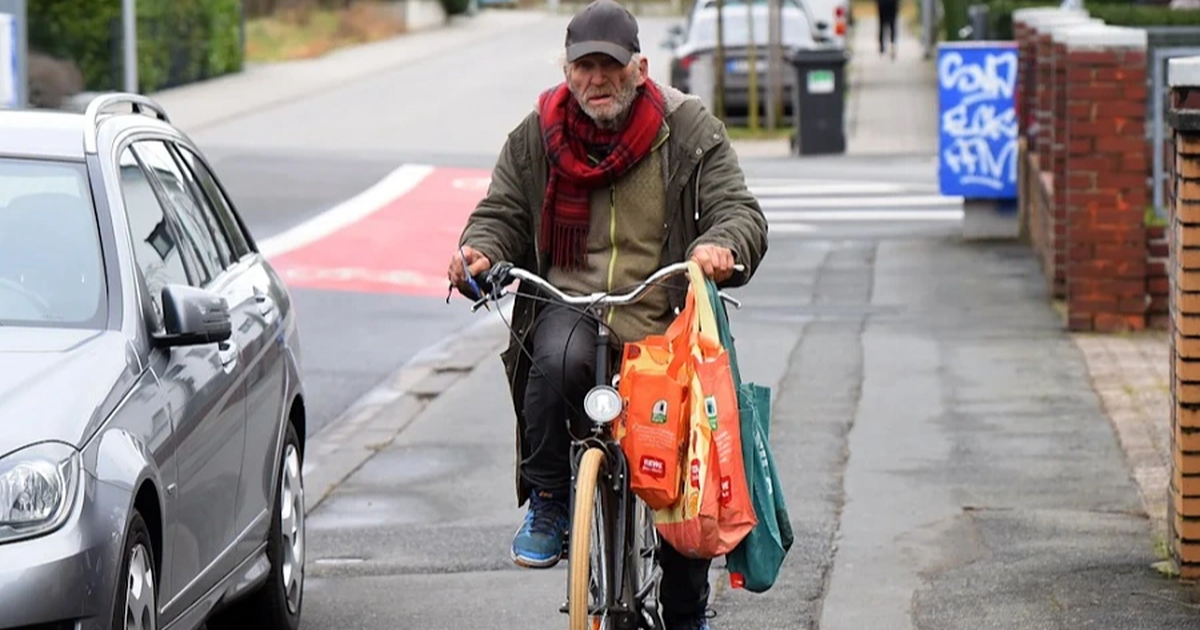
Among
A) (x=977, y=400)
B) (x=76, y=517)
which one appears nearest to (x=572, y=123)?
(x=76, y=517)

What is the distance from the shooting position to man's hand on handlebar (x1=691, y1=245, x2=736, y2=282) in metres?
5.53

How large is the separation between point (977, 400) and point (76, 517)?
22.9 ft

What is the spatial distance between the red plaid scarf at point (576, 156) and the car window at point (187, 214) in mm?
1314

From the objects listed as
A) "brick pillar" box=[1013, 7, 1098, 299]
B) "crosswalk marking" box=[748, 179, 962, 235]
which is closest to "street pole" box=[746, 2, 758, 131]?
"crosswalk marking" box=[748, 179, 962, 235]

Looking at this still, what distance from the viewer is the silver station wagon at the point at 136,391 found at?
4988mm

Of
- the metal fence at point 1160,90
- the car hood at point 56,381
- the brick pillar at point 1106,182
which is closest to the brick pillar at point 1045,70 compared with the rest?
the metal fence at point 1160,90

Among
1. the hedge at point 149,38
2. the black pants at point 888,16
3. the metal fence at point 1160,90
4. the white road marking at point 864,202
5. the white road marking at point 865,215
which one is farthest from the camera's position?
the black pants at point 888,16

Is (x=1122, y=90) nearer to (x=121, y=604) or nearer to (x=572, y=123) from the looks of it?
(x=572, y=123)

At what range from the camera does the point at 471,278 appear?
5734 mm

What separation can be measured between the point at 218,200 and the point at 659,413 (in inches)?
97.3

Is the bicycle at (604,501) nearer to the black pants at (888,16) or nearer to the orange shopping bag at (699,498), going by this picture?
the orange shopping bag at (699,498)

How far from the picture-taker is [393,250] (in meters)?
18.4

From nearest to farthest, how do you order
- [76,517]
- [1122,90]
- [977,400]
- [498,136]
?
[76,517] < [977,400] < [1122,90] < [498,136]

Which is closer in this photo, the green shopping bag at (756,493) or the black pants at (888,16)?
the green shopping bag at (756,493)
